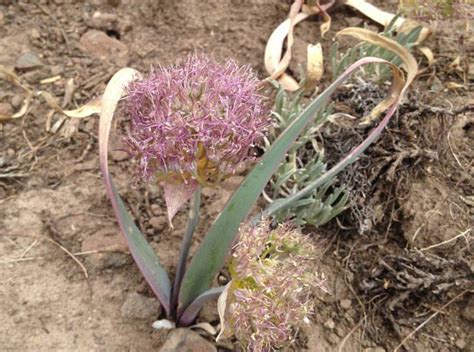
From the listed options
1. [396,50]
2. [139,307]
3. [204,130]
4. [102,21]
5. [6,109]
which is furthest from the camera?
[102,21]

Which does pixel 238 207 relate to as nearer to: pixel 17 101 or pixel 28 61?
pixel 17 101

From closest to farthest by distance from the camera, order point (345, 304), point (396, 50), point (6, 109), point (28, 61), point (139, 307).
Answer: point (396, 50) → point (139, 307) → point (345, 304) → point (6, 109) → point (28, 61)

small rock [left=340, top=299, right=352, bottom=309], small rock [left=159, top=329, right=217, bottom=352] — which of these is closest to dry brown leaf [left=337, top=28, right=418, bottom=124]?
small rock [left=340, top=299, right=352, bottom=309]

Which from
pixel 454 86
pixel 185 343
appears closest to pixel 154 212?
pixel 185 343

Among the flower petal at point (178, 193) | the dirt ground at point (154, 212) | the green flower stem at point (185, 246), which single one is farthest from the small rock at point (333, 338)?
the flower petal at point (178, 193)

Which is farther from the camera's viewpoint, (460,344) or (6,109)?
(6,109)

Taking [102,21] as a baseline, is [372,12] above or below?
above

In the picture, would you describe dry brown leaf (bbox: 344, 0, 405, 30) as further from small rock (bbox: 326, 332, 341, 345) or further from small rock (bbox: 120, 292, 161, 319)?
small rock (bbox: 120, 292, 161, 319)
